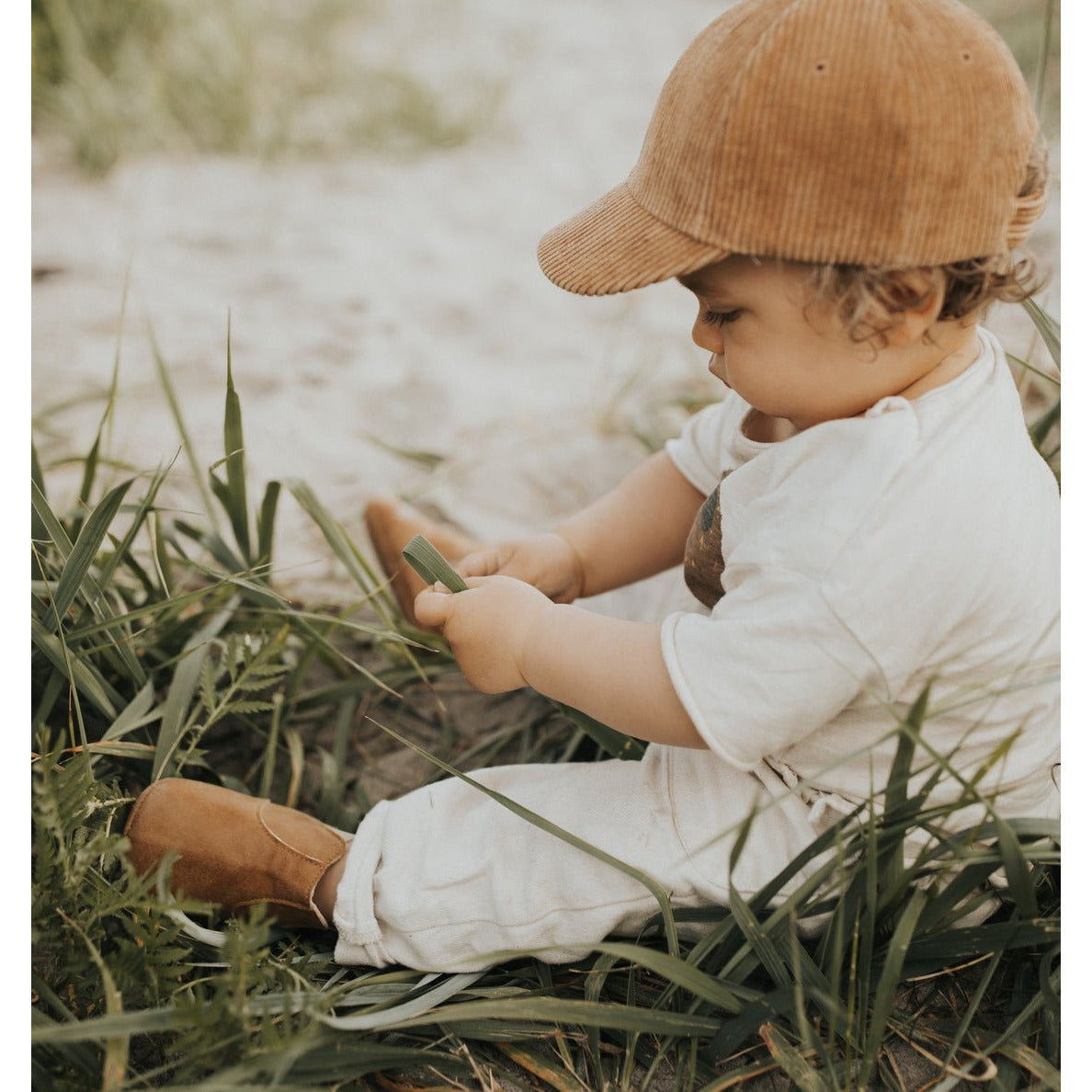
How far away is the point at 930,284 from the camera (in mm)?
1075

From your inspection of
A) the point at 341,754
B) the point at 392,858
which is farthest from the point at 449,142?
the point at 392,858

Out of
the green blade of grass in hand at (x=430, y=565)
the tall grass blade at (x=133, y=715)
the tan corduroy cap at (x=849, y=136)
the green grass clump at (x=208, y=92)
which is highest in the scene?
the green grass clump at (x=208, y=92)

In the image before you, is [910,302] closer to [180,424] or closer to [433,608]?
[433,608]

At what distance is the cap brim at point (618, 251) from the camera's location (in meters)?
1.09

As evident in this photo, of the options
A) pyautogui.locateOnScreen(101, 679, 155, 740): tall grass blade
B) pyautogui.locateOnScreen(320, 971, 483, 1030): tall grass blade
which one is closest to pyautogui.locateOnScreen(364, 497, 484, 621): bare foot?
pyautogui.locateOnScreen(101, 679, 155, 740): tall grass blade

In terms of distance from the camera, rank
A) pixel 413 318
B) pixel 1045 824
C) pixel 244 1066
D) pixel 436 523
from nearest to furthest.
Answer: pixel 244 1066 < pixel 1045 824 < pixel 436 523 < pixel 413 318

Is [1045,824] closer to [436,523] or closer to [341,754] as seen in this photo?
[341,754]

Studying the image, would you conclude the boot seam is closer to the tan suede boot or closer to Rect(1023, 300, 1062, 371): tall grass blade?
the tan suede boot

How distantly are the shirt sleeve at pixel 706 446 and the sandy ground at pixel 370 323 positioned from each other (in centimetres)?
50

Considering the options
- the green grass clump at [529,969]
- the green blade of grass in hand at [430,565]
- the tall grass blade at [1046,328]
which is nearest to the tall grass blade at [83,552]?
the green grass clump at [529,969]

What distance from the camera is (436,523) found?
6.54ft

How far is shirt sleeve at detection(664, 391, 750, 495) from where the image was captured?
1.52 metres

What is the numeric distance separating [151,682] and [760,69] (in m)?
1.05

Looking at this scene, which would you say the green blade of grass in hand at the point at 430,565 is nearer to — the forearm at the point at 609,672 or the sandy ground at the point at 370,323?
the forearm at the point at 609,672
